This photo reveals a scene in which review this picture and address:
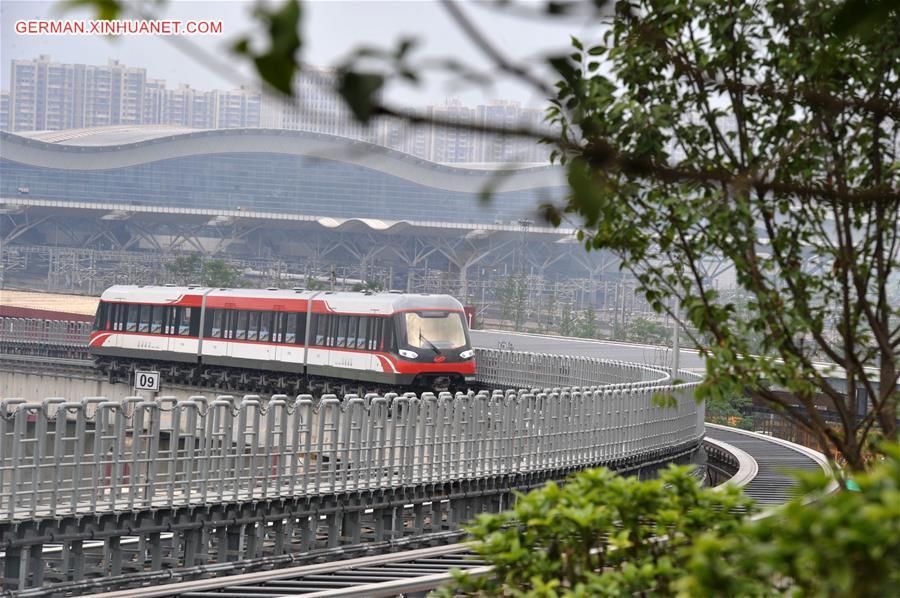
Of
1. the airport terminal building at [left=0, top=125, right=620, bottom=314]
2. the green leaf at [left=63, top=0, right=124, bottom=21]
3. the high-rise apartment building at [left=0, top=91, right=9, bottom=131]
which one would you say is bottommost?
the green leaf at [left=63, top=0, right=124, bottom=21]

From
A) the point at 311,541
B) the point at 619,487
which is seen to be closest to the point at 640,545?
the point at 619,487

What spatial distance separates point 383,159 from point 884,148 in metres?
79.2

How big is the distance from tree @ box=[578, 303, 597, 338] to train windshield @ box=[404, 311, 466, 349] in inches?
1630

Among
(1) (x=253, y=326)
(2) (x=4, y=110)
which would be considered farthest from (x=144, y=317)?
(2) (x=4, y=110)

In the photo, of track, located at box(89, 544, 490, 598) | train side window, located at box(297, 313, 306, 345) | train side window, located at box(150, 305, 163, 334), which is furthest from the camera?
train side window, located at box(150, 305, 163, 334)

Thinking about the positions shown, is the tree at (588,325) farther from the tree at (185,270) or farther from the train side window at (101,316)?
the train side window at (101,316)

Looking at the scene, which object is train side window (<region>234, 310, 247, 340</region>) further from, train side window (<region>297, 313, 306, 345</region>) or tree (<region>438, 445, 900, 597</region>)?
tree (<region>438, 445, 900, 597</region>)

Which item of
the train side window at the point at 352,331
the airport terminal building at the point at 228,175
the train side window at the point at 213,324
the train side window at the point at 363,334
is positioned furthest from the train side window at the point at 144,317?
the airport terminal building at the point at 228,175

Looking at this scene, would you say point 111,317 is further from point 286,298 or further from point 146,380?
point 146,380

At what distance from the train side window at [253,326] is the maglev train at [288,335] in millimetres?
27

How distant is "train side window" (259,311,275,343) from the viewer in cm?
3441

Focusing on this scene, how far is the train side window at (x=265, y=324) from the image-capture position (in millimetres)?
34406

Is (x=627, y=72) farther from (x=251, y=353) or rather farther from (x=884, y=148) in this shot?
(x=251, y=353)

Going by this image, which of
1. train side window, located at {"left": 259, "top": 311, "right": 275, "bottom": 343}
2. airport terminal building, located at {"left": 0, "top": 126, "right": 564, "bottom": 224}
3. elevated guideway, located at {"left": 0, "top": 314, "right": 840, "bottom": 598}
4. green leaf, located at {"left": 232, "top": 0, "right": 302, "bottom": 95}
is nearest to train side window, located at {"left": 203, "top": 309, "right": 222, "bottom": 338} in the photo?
train side window, located at {"left": 259, "top": 311, "right": 275, "bottom": 343}
